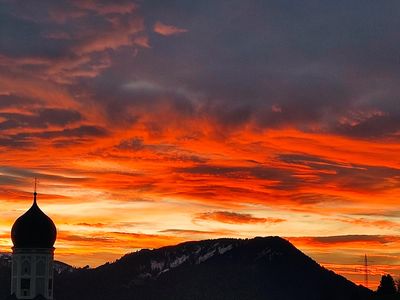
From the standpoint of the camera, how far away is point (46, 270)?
182250mm

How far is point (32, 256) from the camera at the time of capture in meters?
181

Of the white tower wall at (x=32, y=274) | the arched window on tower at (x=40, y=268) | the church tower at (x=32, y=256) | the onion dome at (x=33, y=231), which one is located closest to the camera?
the white tower wall at (x=32, y=274)

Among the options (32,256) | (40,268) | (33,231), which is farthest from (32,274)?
(33,231)

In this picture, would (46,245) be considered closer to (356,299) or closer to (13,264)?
(13,264)

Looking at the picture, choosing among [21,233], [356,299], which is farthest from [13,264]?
[356,299]

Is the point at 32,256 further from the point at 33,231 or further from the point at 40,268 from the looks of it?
the point at 33,231

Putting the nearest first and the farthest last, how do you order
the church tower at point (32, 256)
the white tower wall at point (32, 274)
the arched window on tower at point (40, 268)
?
the white tower wall at point (32, 274)
the church tower at point (32, 256)
the arched window on tower at point (40, 268)

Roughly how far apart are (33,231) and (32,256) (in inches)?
186

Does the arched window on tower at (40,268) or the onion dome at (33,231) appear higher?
the onion dome at (33,231)

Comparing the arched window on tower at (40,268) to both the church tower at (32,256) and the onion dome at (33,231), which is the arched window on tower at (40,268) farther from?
the onion dome at (33,231)

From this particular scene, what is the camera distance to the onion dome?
598 ft

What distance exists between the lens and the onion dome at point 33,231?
598 feet

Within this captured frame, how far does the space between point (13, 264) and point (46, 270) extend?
6867mm

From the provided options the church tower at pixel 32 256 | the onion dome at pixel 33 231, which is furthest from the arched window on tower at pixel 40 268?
the onion dome at pixel 33 231
